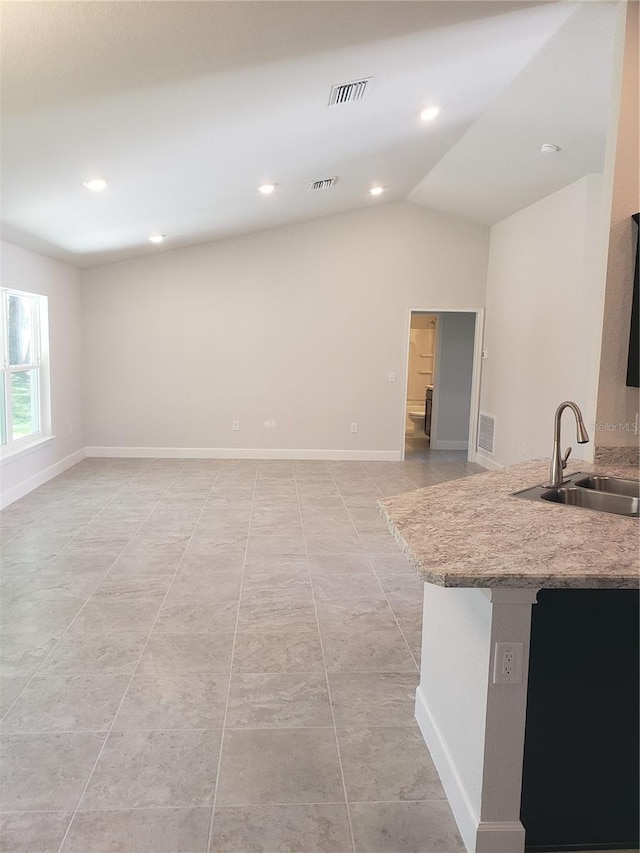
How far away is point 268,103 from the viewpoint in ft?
11.3

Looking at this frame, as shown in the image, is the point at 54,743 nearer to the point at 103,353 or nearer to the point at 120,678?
the point at 120,678

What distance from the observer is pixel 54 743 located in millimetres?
2240

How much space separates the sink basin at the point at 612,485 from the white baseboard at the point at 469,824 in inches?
43.6

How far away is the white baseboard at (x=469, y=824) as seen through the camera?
5.63 feet

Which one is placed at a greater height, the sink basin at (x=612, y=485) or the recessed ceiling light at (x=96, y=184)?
the recessed ceiling light at (x=96, y=184)

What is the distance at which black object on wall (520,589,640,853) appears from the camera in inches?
67.4

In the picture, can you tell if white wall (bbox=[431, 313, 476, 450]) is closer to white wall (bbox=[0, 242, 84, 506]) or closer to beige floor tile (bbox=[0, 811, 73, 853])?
white wall (bbox=[0, 242, 84, 506])

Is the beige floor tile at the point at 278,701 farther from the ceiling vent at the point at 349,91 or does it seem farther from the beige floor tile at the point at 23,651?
the ceiling vent at the point at 349,91

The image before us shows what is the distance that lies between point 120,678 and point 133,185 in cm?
340

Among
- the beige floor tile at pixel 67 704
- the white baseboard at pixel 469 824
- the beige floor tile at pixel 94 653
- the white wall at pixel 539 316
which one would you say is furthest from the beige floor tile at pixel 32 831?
the white wall at pixel 539 316

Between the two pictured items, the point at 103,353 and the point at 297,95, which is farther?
the point at 103,353

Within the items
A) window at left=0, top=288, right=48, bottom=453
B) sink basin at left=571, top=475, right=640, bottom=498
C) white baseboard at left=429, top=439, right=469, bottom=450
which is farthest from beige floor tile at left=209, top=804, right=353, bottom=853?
white baseboard at left=429, top=439, right=469, bottom=450

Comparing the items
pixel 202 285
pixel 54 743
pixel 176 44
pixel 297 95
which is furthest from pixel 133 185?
pixel 54 743

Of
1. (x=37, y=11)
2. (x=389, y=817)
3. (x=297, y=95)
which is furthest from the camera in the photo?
(x=297, y=95)
